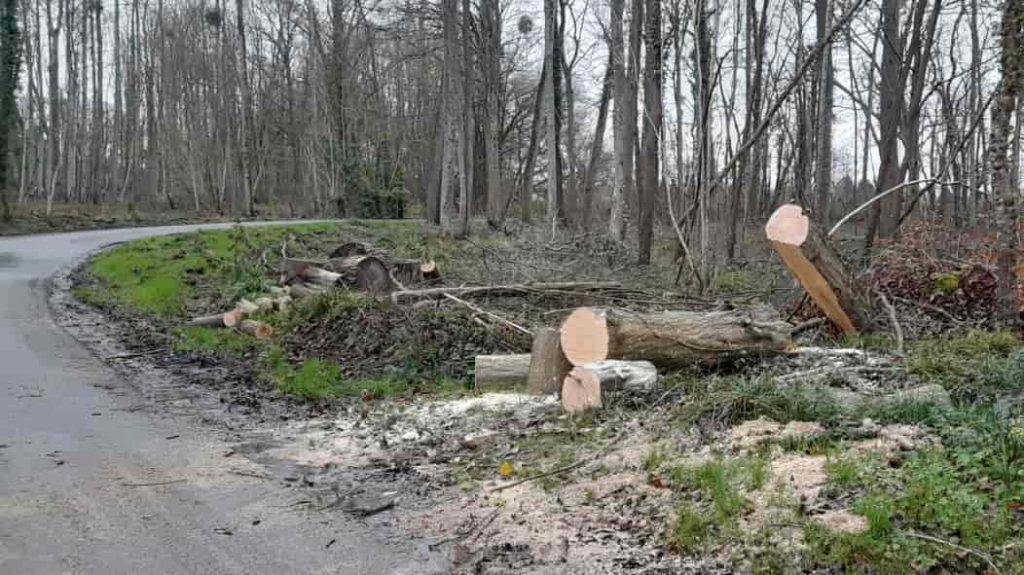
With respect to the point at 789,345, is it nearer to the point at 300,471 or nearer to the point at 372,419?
the point at 372,419

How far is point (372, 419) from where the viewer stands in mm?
Answer: 7160

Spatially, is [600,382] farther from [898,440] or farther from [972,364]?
[972,364]

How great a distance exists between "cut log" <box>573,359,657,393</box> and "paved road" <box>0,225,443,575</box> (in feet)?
8.76

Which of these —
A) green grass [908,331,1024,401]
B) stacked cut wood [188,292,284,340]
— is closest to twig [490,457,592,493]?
green grass [908,331,1024,401]

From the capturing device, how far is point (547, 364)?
734cm

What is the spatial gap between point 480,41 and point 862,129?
22785 millimetres

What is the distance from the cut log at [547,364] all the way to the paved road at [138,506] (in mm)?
2721

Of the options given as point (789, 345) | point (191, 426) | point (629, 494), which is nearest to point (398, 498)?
point (629, 494)

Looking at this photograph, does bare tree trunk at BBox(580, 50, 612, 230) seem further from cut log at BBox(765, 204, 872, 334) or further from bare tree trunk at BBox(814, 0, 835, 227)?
Result: cut log at BBox(765, 204, 872, 334)

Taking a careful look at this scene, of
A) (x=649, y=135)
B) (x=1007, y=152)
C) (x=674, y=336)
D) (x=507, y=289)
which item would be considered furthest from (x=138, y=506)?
(x=649, y=135)

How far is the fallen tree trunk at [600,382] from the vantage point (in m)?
6.58

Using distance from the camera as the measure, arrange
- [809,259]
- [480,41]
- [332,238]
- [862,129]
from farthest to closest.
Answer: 1. [862,129]
2. [480,41]
3. [332,238]
4. [809,259]

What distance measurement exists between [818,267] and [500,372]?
12.0 ft

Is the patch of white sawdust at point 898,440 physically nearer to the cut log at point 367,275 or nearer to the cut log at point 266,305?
the cut log at point 367,275
